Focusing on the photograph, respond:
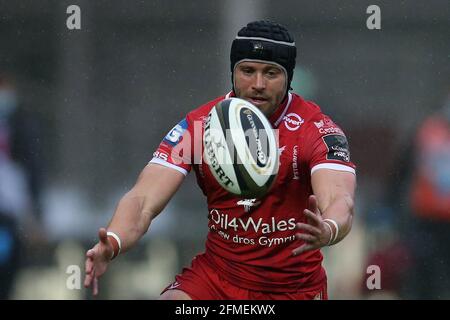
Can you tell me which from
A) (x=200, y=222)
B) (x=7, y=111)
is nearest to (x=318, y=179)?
(x=200, y=222)

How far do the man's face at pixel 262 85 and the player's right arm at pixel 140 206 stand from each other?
20.2 inches

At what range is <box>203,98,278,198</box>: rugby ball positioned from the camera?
494cm

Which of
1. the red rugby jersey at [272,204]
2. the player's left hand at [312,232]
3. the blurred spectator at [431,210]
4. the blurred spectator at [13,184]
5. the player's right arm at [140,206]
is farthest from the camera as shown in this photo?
the blurred spectator at [431,210]

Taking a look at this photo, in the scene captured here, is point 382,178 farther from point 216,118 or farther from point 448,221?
point 216,118

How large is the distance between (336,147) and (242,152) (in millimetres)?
615

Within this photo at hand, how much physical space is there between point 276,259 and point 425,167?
3.79 m

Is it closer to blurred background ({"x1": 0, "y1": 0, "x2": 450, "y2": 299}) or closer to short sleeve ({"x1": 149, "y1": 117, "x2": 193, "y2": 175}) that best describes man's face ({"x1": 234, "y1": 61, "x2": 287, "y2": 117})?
short sleeve ({"x1": 149, "y1": 117, "x2": 193, "y2": 175})

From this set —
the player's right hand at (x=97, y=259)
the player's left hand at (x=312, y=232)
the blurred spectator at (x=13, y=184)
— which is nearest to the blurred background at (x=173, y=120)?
the blurred spectator at (x=13, y=184)

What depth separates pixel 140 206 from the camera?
5.35 m

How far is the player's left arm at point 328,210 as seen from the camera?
14.9 feet

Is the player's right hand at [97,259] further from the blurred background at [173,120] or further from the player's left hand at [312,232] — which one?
the blurred background at [173,120]
